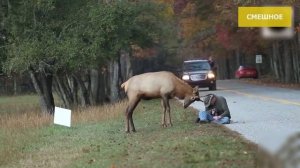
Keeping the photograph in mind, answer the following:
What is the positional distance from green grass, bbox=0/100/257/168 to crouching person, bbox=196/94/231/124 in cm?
44

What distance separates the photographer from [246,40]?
39.2 metres

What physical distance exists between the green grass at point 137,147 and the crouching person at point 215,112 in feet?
1.44

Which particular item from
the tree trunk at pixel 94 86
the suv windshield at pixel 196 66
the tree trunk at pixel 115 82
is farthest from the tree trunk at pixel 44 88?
the suv windshield at pixel 196 66

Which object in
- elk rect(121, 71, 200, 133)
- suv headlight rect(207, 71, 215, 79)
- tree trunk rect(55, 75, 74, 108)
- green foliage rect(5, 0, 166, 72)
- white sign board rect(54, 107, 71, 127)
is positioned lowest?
tree trunk rect(55, 75, 74, 108)

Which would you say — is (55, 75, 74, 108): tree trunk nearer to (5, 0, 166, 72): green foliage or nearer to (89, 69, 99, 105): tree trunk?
(89, 69, 99, 105): tree trunk

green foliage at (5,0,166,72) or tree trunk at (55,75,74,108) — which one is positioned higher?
green foliage at (5,0,166,72)

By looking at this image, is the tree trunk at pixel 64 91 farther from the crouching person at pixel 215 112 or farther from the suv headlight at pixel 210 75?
the crouching person at pixel 215 112

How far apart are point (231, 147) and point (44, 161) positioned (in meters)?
3.42

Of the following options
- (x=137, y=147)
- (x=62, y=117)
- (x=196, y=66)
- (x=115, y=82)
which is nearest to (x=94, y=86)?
(x=115, y=82)

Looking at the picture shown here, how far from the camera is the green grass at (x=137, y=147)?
898 cm

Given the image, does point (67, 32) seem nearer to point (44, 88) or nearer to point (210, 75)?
point (44, 88)

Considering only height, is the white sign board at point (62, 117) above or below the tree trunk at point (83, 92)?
above

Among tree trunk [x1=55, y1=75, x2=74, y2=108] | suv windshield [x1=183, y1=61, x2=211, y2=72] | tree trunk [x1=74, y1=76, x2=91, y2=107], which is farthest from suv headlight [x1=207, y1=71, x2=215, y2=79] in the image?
tree trunk [x1=55, y1=75, x2=74, y2=108]

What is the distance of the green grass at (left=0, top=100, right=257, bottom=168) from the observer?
8.98 meters
